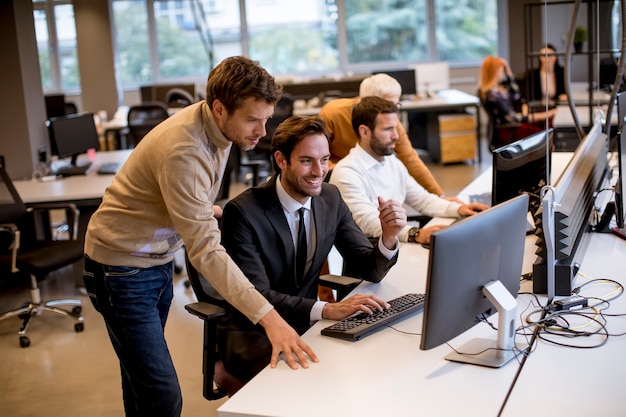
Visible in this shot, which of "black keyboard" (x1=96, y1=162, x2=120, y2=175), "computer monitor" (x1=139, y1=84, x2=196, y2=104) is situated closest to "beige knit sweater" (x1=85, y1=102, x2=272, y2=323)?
"black keyboard" (x1=96, y1=162, x2=120, y2=175)

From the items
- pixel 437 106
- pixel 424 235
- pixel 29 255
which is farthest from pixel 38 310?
pixel 437 106

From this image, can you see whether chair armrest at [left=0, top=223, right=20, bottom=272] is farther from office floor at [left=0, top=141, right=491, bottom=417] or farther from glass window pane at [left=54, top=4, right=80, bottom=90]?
glass window pane at [left=54, top=4, right=80, bottom=90]

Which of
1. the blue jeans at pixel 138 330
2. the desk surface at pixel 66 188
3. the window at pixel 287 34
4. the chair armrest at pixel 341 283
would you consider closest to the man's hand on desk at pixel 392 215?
the chair armrest at pixel 341 283

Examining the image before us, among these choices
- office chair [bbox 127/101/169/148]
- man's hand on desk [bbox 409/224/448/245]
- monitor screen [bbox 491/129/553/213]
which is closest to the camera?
monitor screen [bbox 491/129/553/213]

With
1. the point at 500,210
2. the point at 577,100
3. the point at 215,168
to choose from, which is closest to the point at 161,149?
the point at 215,168

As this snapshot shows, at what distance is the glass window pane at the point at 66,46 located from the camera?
43.0 feet

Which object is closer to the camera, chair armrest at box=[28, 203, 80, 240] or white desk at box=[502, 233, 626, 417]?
white desk at box=[502, 233, 626, 417]

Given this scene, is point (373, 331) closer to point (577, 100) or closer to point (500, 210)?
point (500, 210)

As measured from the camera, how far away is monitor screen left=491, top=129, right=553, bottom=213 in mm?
2912

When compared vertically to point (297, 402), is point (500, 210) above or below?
above

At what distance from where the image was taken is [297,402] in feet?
6.01

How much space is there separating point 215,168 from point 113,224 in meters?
0.35

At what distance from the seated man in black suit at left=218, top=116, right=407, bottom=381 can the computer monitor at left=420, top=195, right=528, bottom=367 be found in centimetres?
58

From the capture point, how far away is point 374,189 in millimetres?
3711
